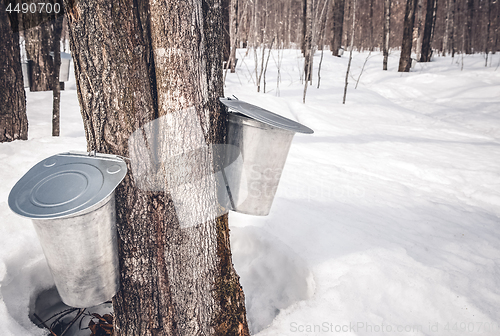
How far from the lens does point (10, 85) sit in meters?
2.93

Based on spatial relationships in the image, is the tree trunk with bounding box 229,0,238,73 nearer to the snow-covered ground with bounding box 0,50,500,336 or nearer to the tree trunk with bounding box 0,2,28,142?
the snow-covered ground with bounding box 0,50,500,336

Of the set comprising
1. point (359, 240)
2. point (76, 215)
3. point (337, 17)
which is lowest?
point (359, 240)

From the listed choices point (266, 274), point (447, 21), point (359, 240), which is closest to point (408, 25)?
point (447, 21)

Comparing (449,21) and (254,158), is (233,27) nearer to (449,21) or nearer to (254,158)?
(254,158)

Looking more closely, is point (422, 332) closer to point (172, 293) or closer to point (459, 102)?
point (172, 293)

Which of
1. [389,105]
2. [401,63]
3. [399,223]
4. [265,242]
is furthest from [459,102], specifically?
[265,242]

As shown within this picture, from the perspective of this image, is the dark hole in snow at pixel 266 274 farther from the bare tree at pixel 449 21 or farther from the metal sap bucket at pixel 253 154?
the bare tree at pixel 449 21

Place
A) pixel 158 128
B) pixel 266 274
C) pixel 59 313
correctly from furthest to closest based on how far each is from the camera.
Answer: pixel 266 274, pixel 59 313, pixel 158 128

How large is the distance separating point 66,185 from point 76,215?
117mm

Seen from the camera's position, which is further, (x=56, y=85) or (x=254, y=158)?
(x=56, y=85)

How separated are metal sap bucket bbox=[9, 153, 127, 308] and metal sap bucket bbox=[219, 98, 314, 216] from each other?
482 mm

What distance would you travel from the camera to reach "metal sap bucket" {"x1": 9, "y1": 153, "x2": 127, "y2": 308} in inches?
38.0

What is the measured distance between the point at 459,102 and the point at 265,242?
22.3 ft

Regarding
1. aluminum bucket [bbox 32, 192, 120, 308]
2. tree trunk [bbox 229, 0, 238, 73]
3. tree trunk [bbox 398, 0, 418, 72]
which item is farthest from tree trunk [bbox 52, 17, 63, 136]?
tree trunk [bbox 398, 0, 418, 72]
